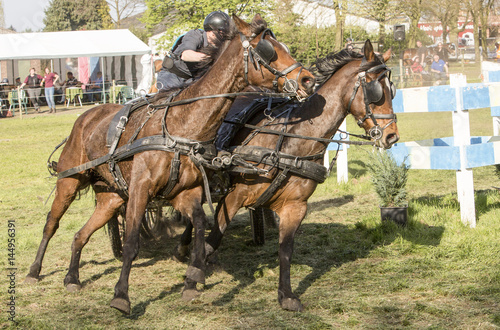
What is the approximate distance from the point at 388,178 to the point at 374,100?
2.17 meters

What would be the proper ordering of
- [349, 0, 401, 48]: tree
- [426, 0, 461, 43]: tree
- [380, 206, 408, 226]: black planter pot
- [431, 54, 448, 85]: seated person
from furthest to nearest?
[426, 0, 461, 43]: tree, [349, 0, 401, 48]: tree, [431, 54, 448, 85]: seated person, [380, 206, 408, 226]: black planter pot

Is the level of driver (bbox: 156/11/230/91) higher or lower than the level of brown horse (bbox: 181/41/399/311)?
higher

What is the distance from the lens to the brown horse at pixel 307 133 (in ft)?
16.1

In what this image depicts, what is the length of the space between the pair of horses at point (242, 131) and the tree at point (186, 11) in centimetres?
1195

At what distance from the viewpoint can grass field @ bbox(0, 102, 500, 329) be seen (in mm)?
4418

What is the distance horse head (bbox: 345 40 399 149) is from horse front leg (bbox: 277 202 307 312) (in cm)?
91

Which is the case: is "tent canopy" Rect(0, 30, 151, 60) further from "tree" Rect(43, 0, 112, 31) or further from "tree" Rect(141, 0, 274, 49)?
"tree" Rect(43, 0, 112, 31)

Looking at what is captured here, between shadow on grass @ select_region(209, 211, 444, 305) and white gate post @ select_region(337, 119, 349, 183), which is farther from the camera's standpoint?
white gate post @ select_region(337, 119, 349, 183)

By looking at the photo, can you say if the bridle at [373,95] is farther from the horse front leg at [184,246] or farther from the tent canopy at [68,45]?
the tent canopy at [68,45]

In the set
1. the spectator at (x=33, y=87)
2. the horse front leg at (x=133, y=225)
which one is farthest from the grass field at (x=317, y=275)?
the spectator at (x=33, y=87)

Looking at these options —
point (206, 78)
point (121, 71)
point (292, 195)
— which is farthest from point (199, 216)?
point (121, 71)

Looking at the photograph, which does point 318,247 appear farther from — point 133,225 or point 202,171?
point 133,225

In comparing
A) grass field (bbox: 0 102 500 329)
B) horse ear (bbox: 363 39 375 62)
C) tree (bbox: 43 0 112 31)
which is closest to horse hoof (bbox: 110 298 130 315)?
grass field (bbox: 0 102 500 329)

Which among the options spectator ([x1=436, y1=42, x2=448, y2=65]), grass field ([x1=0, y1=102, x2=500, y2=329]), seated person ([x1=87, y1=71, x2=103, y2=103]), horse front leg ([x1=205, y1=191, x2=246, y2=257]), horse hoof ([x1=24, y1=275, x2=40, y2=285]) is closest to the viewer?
grass field ([x1=0, y1=102, x2=500, y2=329])
